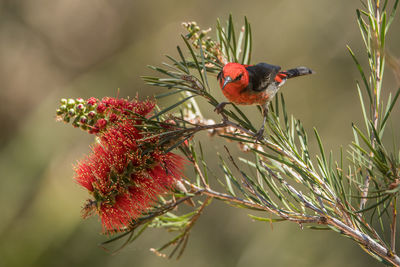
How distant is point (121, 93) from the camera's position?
7.40 ft

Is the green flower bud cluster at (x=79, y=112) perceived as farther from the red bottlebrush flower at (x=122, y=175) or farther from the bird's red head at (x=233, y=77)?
the bird's red head at (x=233, y=77)

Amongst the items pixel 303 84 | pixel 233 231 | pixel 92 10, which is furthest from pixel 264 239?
pixel 92 10

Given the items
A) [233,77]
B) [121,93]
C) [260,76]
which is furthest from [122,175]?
[121,93]

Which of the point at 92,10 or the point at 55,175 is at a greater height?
the point at 92,10

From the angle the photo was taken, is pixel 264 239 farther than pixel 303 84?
No

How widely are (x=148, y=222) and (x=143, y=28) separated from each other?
2.18 m

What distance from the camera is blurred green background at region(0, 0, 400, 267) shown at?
1.73m

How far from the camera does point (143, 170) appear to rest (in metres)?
0.60

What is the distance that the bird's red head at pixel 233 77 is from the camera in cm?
67

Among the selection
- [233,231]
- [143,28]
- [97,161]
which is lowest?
[233,231]

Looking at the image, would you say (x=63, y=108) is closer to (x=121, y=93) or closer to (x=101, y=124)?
(x=101, y=124)

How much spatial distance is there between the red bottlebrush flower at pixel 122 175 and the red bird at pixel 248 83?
0.57 feet

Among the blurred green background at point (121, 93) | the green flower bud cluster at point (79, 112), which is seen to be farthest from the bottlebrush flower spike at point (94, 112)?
the blurred green background at point (121, 93)

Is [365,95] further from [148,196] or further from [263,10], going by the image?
[148,196]
